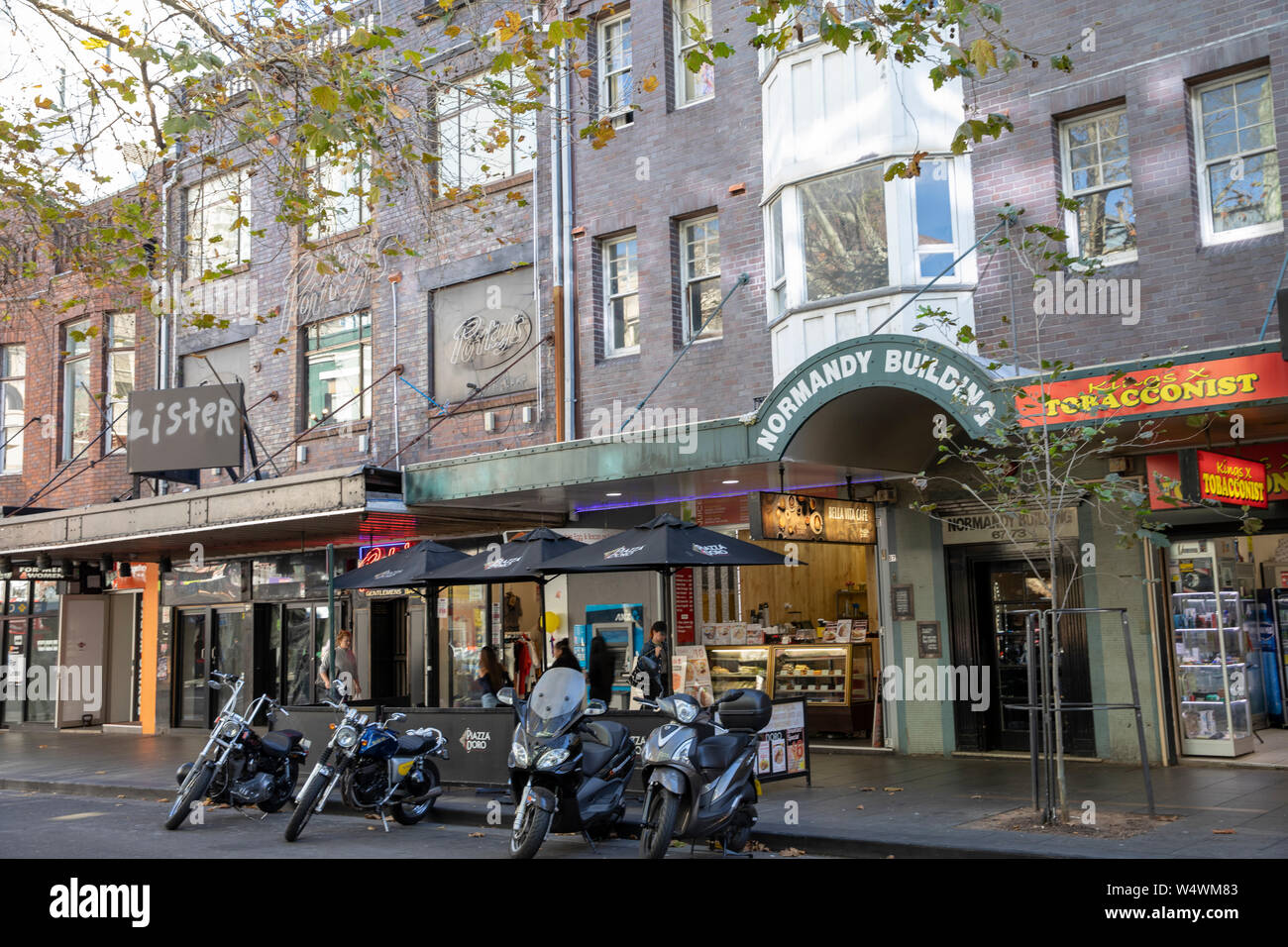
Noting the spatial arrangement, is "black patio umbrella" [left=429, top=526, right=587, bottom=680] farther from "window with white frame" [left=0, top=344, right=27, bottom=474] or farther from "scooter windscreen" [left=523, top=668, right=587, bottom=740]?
"window with white frame" [left=0, top=344, right=27, bottom=474]

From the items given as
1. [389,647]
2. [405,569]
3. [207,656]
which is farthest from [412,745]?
[207,656]

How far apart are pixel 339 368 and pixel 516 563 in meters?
8.98

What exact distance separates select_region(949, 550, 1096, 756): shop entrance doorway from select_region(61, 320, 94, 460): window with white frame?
707 inches

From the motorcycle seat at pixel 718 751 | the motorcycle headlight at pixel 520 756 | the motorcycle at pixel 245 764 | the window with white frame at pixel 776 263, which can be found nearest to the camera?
the motorcycle seat at pixel 718 751

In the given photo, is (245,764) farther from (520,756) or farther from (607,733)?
(607,733)

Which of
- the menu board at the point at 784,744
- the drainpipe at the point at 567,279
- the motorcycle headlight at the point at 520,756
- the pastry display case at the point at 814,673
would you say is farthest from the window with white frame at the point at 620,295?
the motorcycle headlight at the point at 520,756

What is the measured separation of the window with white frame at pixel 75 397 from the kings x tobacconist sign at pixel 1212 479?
67.8ft

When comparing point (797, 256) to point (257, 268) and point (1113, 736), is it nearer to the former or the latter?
point (1113, 736)

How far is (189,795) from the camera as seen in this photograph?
11.4m

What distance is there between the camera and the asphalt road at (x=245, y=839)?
32.3 ft

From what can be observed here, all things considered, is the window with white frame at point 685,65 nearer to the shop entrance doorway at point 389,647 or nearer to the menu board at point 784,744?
the menu board at point 784,744
